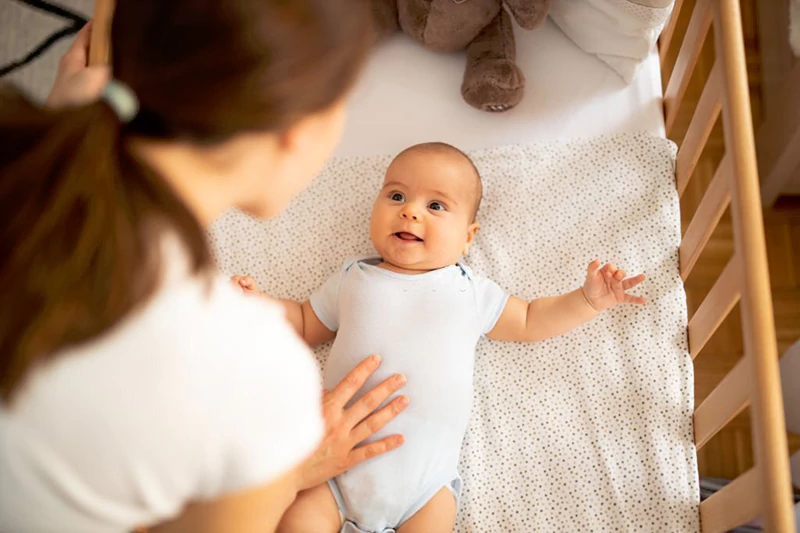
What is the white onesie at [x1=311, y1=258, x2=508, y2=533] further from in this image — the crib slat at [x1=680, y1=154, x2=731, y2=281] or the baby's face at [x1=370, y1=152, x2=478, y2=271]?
the crib slat at [x1=680, y1=154, x2=731, y2=281]

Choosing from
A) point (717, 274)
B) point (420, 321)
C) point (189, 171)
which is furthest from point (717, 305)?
point (189, 171)

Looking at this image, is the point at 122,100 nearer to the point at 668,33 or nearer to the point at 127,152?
the point at 127,152

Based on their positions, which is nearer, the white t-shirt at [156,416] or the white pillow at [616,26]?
the white t-shirt at [156,416]

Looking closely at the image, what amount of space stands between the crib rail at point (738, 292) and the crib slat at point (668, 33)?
100mm

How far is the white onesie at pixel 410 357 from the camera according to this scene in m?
1.01

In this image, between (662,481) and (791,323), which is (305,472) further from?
(791,323)

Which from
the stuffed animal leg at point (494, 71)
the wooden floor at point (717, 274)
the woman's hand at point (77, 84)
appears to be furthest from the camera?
the wooden floor at point (717, 274)

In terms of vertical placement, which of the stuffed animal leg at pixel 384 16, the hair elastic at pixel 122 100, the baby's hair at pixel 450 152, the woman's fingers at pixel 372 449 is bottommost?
the woman's fingers at pixel 372 449

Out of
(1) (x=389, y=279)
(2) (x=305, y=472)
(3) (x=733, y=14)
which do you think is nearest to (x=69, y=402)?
(2) (x=305, y=472)

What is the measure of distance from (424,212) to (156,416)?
2.20 ft

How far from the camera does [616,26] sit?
130 centimetres

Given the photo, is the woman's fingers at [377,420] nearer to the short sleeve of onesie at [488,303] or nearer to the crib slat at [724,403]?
the short sleeve of onesie at [488,303]

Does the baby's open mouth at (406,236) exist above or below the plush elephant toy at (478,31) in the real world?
below

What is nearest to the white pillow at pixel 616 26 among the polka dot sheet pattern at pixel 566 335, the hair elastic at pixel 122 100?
the polka dot sheet pattern at pixel 566 335
